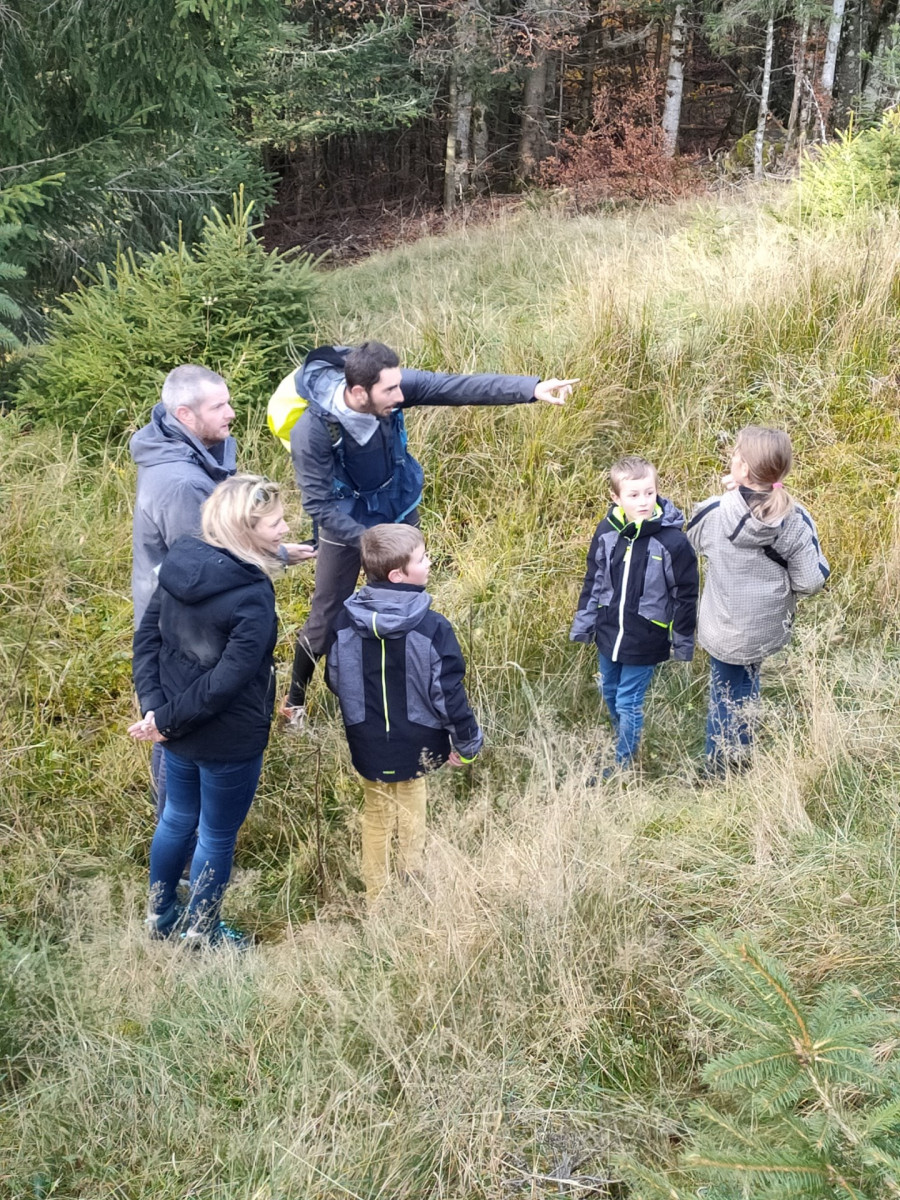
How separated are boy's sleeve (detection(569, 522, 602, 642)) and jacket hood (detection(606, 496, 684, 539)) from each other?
0.13 metres

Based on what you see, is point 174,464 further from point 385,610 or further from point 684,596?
point 684,596

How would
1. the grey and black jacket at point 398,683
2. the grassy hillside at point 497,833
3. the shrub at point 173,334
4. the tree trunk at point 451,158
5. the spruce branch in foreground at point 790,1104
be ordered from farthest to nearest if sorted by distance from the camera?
the tree trunk at point 451,158 → the shrub at point 173,334 → the grey and black jacket at point 398,683 → the grassy hillside at point 497,833 → the spruce branch in foreground at point 790,1104

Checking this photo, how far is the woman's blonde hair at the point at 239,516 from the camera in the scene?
336cm

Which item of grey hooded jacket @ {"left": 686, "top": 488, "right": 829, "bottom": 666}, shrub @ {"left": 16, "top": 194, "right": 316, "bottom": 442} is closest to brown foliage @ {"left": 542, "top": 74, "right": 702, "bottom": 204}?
shrub @ {"left": 16, "top": 194, "right": 316, "bottom": 442}

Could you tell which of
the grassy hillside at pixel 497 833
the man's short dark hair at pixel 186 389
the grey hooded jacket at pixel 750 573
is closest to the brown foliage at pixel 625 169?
the grassy hillside at pixel 497 833

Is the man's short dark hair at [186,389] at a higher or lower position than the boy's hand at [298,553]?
higher

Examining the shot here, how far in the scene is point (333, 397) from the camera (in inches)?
172

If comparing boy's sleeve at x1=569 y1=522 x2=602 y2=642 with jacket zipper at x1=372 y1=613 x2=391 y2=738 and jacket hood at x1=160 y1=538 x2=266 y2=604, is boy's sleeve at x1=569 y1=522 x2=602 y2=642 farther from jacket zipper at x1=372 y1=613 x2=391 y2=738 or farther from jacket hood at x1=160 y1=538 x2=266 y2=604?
jacket hood at x1=160 y1=538 x2=266 y2=604

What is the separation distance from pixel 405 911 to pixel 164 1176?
3.35ft

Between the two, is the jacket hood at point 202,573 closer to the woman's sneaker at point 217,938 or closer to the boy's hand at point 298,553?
the boy's hand at point 298,553

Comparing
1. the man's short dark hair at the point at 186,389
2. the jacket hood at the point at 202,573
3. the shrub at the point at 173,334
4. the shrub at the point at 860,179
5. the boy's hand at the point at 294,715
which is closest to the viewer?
the jacket hood at the point at 202,573

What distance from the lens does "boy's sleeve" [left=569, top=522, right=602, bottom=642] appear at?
14.4 ft

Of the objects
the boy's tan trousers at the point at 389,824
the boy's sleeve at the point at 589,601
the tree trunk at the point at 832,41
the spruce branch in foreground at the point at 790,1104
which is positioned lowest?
the boy's tan trousers at the point at 389,824

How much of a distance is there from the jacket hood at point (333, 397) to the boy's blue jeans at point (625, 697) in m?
1.46
